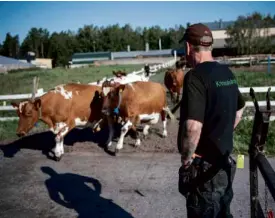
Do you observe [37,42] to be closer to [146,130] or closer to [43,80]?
[43,80]

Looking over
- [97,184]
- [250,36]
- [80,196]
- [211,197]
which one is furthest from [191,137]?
[250,36]

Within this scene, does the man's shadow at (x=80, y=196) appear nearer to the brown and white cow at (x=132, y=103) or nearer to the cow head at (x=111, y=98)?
the brown and white cow at (x=132, y=103)

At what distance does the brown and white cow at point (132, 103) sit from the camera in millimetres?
7852

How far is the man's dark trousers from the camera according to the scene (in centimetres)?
Answer: 277

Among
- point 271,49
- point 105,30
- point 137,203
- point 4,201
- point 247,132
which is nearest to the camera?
point 137,203

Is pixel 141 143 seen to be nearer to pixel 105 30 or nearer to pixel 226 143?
pixel 226 143

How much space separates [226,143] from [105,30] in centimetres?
12007

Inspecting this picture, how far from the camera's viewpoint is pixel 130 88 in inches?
325

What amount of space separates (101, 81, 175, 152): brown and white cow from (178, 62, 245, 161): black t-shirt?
4.79 metres

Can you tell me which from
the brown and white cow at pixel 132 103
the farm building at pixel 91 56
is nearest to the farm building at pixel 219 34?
the farm building at pixel 91 56

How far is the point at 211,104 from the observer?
105 inches

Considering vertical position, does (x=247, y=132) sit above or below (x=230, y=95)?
below

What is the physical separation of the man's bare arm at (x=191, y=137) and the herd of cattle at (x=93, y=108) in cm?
468

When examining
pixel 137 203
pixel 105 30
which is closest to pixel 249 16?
pixel 137 203
